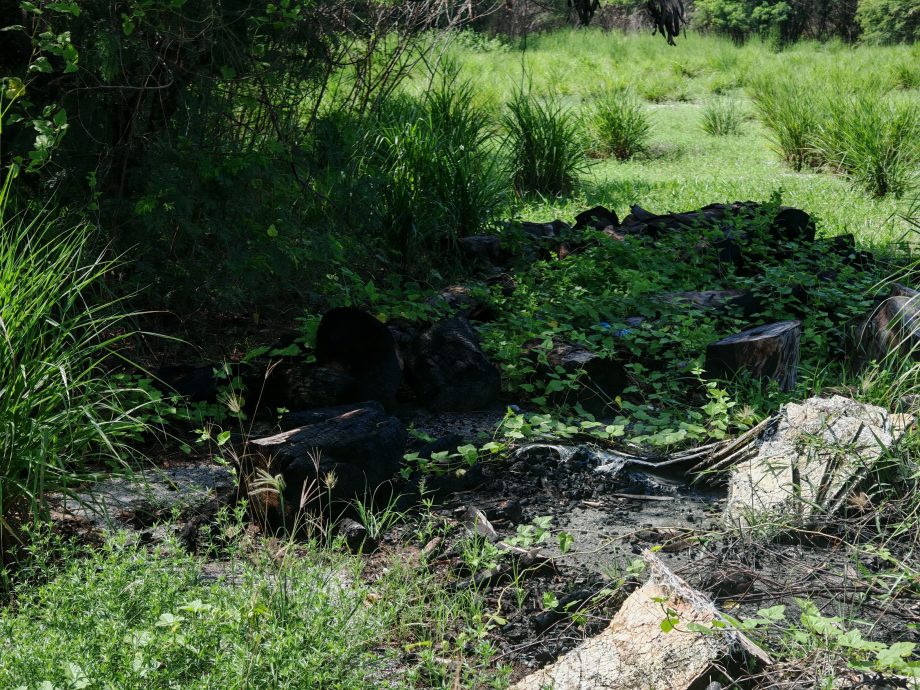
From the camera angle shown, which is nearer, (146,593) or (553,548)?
(146,593)

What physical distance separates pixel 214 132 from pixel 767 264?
347 centimetres

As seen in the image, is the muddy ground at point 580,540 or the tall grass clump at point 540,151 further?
the tall grass clump at point 540,151

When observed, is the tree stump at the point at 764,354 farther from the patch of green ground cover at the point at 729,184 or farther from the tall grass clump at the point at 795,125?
the tall grass clump at the point at 795,125

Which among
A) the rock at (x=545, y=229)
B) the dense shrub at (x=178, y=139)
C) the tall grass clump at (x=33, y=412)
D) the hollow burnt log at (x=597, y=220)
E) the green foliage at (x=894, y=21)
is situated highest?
the green foliage at (x=894, y=21)

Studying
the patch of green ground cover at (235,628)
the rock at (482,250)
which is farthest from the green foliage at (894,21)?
the patch of green ground cover at (235,628)

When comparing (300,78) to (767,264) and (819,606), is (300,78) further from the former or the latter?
(819,606)

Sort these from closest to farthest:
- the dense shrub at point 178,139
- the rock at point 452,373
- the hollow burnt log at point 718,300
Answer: the dense shrub at point 178,139 < the rock at point 452,373 < the hollow burnt log at point 718,300

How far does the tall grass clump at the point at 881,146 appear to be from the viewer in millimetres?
8531

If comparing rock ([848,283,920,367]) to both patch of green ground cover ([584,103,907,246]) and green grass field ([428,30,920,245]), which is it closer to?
green grass field ([428,30,920,245])

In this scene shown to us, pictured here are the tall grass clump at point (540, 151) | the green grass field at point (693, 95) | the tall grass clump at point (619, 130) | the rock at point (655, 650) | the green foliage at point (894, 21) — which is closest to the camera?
the rock at point (655, 650)

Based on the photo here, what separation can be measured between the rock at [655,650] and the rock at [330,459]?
960 mm

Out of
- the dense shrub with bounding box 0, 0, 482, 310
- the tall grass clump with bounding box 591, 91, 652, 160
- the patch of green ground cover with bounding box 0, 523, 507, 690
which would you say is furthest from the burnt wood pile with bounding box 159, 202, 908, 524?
the tall grass clump with bounding box 591, 91, 652, 160

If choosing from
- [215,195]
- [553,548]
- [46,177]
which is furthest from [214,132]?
[553,548]

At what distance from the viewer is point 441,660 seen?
86.3 inches
